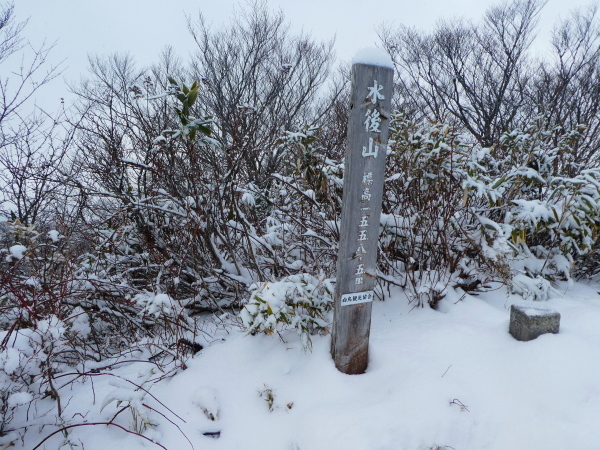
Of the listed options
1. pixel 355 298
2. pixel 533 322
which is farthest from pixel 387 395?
pixel 533 322

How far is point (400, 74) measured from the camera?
41.0 ft

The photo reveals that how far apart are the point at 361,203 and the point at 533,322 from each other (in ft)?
4.02

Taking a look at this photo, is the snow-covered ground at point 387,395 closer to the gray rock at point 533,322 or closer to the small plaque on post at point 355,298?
the gray rock at point 533,322

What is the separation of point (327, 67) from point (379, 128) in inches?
436

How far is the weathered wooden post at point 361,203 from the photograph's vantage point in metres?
1.88

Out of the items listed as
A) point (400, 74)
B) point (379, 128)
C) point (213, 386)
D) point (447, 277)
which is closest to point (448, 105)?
point (400, 74)

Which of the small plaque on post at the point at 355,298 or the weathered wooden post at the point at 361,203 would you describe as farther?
the small plaque on post at the point at 355,298

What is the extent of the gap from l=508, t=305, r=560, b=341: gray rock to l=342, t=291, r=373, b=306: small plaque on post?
0.91 meters

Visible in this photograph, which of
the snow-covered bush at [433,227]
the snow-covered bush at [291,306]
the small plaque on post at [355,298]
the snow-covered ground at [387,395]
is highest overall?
the snow-covered bush at [433,227]

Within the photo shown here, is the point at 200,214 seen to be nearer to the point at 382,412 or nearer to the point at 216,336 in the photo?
the point at 216,336

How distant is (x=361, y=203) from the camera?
1969mm

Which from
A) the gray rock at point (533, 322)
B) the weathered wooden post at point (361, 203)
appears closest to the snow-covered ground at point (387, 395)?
the gray rock at point (533, 322)

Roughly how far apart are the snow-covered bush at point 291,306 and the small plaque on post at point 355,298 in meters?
0.32

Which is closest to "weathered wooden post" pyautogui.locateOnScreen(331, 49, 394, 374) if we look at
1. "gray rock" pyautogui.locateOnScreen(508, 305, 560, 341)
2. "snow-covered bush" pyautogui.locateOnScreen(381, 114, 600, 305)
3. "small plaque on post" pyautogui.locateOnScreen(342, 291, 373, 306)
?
"small plaque on post" pyautogui.locateOnScreen(342, 291, 373, 306)
